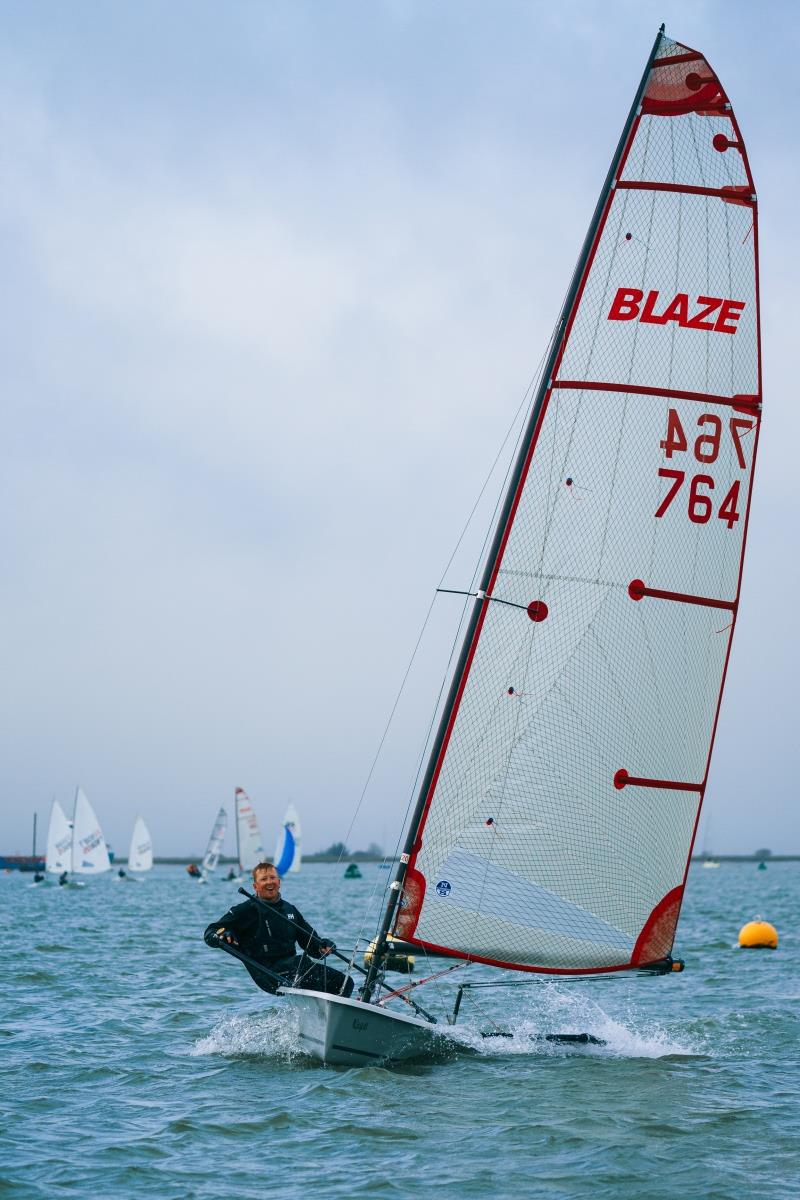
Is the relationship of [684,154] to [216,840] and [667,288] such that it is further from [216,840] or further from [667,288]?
[216,840]

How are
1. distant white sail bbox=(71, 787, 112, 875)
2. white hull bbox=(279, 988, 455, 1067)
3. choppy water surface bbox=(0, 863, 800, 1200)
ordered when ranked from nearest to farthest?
choppy water surface bbox=(0, 863, 800, 1200) < white hull bbox=(279, 988, 455, 1067) < distant white sail bbox=(71, 787, 112, 875)

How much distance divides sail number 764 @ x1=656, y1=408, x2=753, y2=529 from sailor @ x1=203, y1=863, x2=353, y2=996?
15.0ft

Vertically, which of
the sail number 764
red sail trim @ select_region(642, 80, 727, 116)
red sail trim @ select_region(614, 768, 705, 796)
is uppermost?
red sail trim @ select_region(642, 80, 727, 116)

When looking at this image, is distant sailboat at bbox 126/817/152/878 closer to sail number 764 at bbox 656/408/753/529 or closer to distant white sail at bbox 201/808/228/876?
distant white sail at bbox 201/808/228/876

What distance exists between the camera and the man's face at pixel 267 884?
36.0 feet

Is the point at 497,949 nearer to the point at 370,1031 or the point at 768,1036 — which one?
the point at 370,1031

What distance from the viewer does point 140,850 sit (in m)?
72.8

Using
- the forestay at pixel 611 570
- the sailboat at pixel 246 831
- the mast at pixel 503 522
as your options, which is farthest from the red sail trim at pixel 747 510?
the sailboat at pixel 246 831

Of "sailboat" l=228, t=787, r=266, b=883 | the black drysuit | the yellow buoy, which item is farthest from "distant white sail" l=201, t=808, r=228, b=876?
the black drysuit

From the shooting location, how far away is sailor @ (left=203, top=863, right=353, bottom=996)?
10.9m

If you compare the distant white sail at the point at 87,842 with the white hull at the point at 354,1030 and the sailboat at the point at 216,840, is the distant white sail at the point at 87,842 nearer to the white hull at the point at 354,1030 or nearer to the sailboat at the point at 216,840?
the sailboat at the point at 216,840

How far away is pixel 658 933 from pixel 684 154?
6630 millimetres

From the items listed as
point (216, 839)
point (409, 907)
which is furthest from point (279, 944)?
point (216, 839)

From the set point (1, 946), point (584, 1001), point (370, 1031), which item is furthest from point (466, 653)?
point (1, 946)
